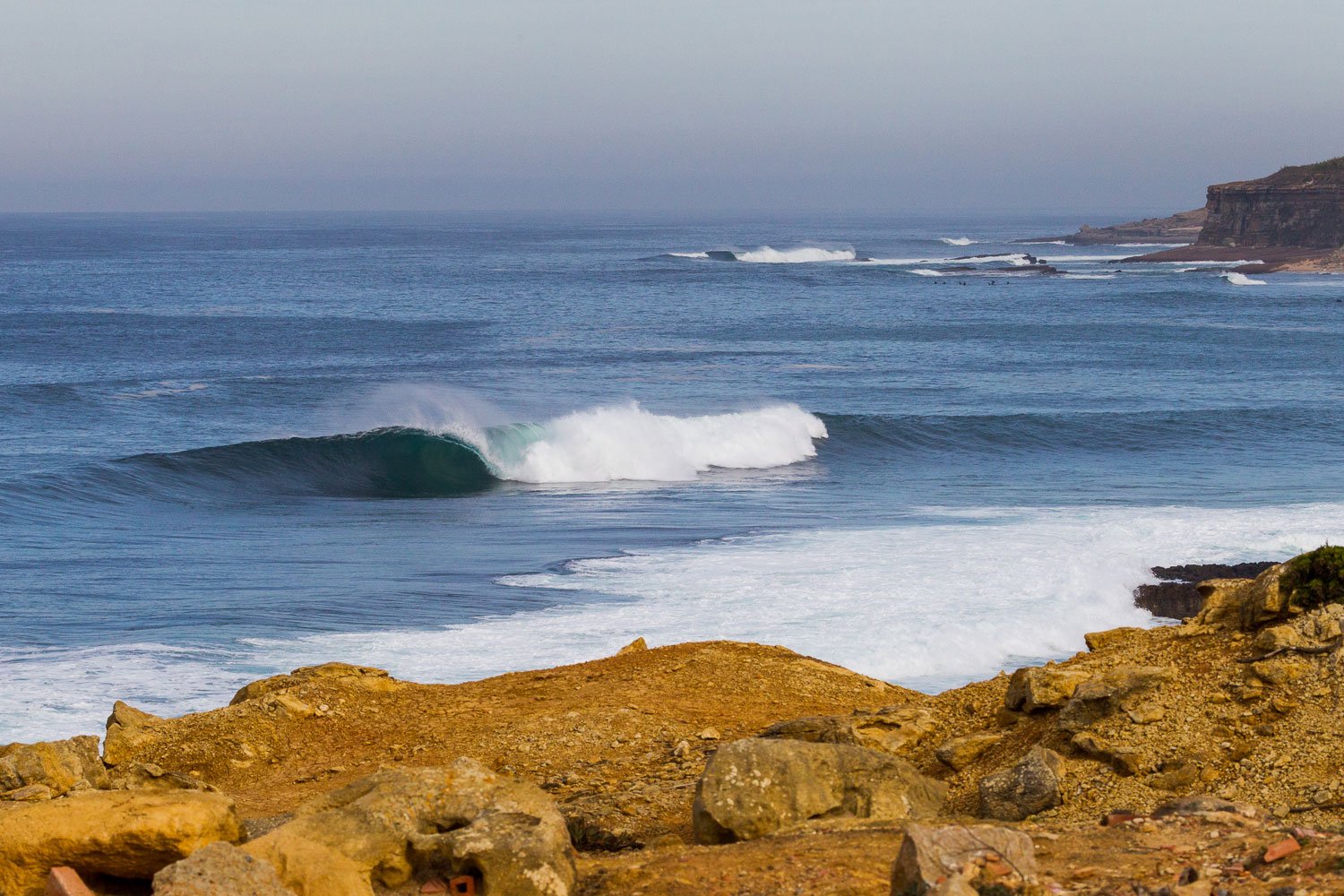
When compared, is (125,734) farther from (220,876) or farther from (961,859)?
(961,859)

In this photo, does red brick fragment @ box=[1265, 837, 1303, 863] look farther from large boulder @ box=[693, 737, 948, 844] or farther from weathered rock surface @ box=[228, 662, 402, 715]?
weathered rock surface @ box=[228, 662, 402, 715]

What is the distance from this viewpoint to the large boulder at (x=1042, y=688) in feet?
27.7

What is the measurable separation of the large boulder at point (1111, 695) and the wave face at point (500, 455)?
22.7 metres

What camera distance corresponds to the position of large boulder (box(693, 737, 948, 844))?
6.97 meters

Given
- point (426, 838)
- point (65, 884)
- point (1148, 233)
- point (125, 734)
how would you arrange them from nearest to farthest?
point (65, 884), point (426, 838), point (125, 734), point (1148, 233)

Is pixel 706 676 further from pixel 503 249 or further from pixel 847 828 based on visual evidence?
pixel 503 249

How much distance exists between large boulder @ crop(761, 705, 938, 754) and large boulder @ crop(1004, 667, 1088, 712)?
0.62 metres

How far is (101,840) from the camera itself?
6.28 meters

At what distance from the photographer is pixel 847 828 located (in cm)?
686

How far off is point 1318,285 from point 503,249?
8021 centimetres

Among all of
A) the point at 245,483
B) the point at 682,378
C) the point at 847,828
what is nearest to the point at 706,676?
the point at 847,828

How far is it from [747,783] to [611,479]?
961 inches

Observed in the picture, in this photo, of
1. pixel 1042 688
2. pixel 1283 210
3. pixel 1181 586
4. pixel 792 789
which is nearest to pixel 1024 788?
pixel 1042 688

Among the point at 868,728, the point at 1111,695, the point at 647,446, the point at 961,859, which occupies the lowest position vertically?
the point at 647,446
